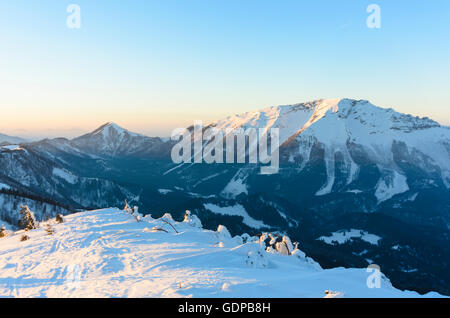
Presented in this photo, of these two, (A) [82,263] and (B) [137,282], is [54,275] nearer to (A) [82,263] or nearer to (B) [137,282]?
(A) [82,263]

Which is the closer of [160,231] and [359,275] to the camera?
[359,275]

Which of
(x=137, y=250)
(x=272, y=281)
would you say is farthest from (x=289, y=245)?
(x=272, y=281)
